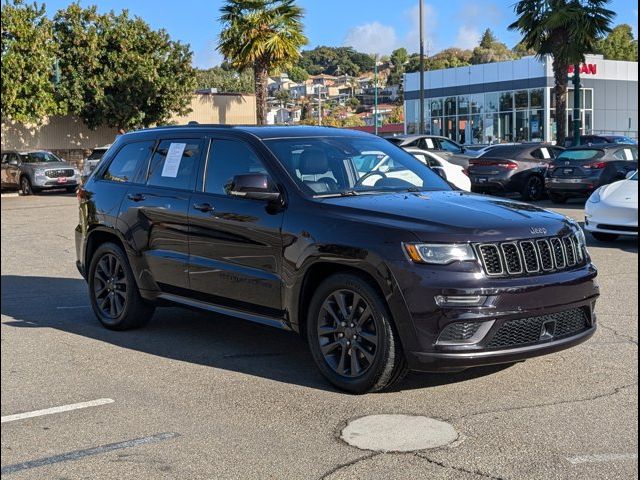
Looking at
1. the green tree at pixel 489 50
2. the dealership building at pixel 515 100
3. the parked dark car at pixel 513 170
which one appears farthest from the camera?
the green tree at pixel 489 50

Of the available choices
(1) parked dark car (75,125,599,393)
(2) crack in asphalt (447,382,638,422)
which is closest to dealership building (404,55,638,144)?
(1) parked dark car (75,125,599,393)

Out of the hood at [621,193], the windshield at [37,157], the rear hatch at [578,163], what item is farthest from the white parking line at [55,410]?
the windshield at [37,157]

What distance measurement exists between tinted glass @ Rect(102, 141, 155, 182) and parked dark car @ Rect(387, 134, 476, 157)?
53.3 ft

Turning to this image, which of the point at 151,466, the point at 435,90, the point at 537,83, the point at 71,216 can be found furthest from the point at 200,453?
the point at 435,90

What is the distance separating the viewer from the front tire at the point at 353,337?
5.24 metres

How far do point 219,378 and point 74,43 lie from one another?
32.7 m

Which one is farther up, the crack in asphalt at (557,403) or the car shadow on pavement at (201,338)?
the car shadow on pavement at (201,338)

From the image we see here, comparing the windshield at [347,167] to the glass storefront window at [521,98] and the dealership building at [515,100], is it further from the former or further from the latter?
the glass storefront window at [521,98]

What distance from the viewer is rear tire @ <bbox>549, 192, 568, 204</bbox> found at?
2000 cm

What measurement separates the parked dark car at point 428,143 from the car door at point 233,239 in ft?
56.6

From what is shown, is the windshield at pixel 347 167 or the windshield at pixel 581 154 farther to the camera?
the windshield at pixel 581 154

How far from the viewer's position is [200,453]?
4480 millimetres

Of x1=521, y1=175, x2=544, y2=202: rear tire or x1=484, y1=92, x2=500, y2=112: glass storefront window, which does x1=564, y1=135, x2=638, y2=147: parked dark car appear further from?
x1=484, y1=92, x2=500, y2=112: glass storefront window

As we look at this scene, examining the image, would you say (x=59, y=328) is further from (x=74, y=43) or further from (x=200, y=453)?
(x=74, y=43)
